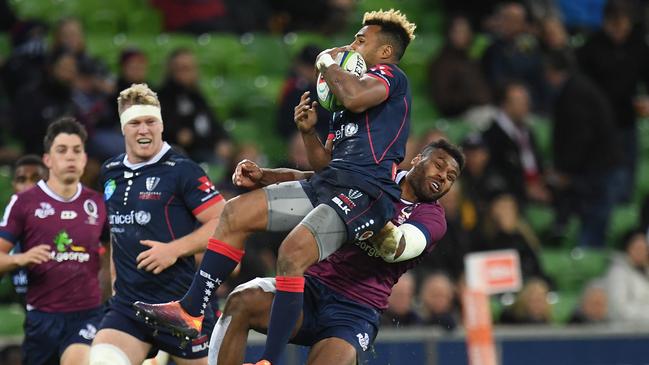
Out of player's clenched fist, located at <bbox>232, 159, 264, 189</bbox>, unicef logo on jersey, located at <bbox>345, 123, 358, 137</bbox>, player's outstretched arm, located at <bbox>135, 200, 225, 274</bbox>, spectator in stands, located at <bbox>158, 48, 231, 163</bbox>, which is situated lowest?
player's outstretched arm, located at <bbox>135, 200, 225, 274</bbox>

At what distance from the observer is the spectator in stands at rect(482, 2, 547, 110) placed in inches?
658

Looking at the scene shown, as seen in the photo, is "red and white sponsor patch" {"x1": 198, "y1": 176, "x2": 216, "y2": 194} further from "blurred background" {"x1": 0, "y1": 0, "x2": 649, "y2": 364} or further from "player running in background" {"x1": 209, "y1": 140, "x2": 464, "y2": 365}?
"blurred background" {"x1": 0, "y1": 0, "x2": 649, "y2": 364}

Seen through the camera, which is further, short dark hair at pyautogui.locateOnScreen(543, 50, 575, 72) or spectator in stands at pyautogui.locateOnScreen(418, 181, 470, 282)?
short dark hair at pyautogui.locateOnScreen(543, 50, 575, 72)

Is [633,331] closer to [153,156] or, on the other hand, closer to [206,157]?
[206,157]

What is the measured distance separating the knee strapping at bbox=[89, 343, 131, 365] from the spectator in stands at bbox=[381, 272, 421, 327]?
433cm

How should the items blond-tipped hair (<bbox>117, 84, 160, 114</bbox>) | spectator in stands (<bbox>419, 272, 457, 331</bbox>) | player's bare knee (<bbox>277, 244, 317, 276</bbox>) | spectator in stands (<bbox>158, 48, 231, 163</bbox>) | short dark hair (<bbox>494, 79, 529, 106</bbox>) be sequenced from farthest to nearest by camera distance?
1. short dark hair (<bbox>494, 79, 529, 106</bbox>)
2. spectator in stands (<bbox>158, 48, 231, 163</bbox>)
3. spectator in stands (<bbox>419, 272, 457, 331</bbox>)
4. blond-tipped hair (<bbox>117, 84, 160, 114</bbox>)
5. player's bare knee (<bbox>277, 244, 317, 276</bbox>)

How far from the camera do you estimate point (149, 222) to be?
901 centimetres

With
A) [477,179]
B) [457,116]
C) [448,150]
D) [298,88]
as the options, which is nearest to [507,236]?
[477,179]

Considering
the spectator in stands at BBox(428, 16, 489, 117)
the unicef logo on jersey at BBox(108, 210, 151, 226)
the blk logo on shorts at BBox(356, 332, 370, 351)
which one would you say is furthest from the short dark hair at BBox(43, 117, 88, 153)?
the spectator in stands at BBox(428, 16, 489, 117)

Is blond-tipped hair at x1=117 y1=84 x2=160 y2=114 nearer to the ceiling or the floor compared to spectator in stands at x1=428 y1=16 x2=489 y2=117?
nearer to the floor

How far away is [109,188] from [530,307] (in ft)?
20.0

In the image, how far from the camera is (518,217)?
604 inches

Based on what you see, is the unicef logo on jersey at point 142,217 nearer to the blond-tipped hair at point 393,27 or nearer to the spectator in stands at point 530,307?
the blond-tipped hair at point 393,27

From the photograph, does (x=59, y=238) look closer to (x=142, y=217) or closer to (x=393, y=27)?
(x=142, y=217)
